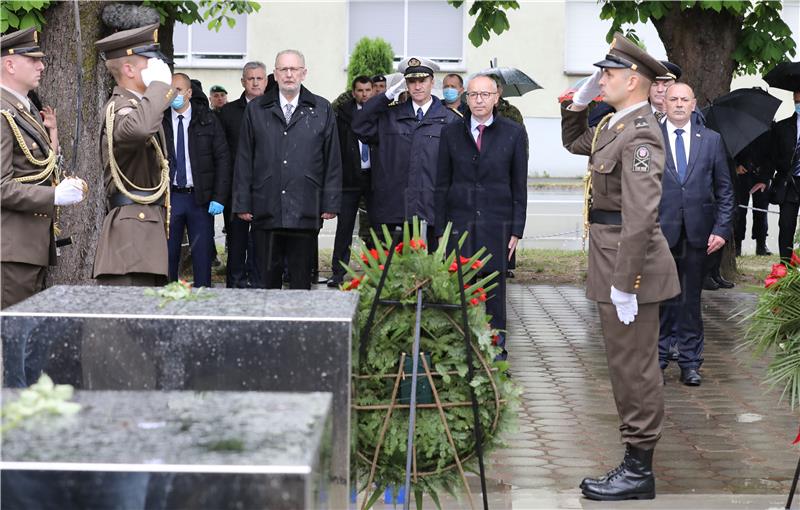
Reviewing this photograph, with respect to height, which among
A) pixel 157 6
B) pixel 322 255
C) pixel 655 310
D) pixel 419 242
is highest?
pixel 157 6

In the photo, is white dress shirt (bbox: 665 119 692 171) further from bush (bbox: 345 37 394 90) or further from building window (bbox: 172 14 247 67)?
building window (bbox: 172 14 247 67)

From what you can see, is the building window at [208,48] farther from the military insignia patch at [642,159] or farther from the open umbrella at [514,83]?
the military insignia patch at [642,159]

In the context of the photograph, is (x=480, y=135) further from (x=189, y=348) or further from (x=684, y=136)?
(x=189, y=348)

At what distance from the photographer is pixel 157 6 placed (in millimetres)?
10922

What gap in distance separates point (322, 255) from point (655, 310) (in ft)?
36.5

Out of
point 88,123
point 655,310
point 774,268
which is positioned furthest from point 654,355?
point 88,123

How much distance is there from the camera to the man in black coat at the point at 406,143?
9781 millimetres

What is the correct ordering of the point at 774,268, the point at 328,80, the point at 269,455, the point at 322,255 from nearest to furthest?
the point at 269,455 → the point at 774,268 → the point at 322,255 → the point at 328,80

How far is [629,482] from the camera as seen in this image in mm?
6078

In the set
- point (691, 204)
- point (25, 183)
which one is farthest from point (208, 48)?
point (25, 183)

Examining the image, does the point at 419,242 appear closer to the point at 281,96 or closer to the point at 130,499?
the point at 130,499

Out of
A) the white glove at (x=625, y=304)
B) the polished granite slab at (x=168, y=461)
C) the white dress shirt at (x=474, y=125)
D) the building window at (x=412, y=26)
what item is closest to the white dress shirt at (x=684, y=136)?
the white dress shirt at (x=474, y=125)

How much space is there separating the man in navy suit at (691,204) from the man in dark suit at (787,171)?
3.72 metres

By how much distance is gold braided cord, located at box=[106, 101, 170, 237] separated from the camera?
657 cm
